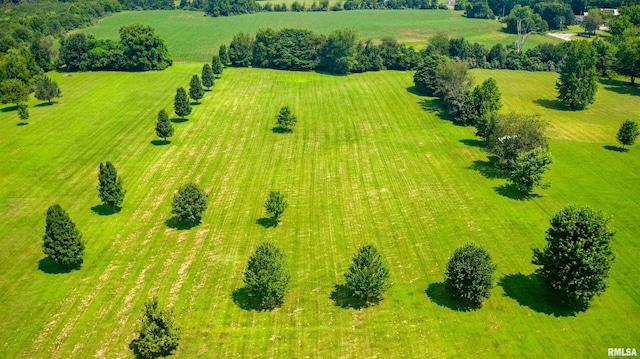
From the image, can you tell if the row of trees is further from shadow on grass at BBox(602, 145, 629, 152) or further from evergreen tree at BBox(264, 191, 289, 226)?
shadow on grass at BBox(602, 145, 629, 152)

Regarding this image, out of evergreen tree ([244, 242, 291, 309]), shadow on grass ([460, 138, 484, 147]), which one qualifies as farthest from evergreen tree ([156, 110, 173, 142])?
shadow on grass ([460, 138, 484, 147])

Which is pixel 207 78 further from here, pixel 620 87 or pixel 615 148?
pixel 620 87

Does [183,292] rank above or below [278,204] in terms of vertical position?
below

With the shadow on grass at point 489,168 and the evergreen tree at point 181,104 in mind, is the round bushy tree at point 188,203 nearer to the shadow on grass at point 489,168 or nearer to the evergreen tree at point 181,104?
the evergreen tree at point 181,104

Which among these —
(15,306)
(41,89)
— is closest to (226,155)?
(15,306)

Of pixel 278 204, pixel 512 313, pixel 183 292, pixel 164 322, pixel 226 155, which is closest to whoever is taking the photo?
pixel 164 322

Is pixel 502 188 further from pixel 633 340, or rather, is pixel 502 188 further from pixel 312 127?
pixel 312 127

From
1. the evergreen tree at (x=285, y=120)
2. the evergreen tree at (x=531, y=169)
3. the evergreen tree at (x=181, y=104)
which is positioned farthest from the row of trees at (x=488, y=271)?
the evergreen tree at (x=181, y=104)
